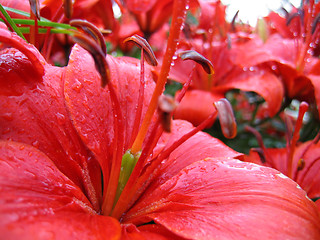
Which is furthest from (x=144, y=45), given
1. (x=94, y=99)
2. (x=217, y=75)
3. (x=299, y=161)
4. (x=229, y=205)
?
(x=217, y=75)

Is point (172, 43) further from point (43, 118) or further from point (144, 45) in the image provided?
point (43, 118)

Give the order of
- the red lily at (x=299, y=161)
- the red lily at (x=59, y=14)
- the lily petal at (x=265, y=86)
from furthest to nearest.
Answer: the lily petal at (x=265, y=86), the red lily at (x=299, y=161), the red lily at (x=59, y=14)

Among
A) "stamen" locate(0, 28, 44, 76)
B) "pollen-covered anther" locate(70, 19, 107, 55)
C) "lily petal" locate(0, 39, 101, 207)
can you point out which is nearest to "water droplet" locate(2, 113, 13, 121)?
"lily petal" locate(0, 39, 101, 207)

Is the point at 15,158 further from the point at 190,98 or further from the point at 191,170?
the point at 190,98

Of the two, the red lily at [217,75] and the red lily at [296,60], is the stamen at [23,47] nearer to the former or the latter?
the red lily at [217,75]

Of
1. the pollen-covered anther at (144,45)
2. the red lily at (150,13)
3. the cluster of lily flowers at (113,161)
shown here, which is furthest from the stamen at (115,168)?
the red lily at (150,13)

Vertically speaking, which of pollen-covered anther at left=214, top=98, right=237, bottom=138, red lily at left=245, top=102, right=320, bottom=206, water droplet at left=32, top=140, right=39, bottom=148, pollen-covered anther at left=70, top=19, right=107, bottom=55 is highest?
pollen-covered anther at left=70, top=19, right=107, bottom=55

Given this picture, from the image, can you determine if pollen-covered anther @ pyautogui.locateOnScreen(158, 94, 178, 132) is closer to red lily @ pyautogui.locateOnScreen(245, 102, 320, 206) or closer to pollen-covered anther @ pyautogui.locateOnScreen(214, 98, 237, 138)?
pollen-covered anther @ pyautogui.locateOnScreen(214, 98, 237, 138)

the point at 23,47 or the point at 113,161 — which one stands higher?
the point at 23,47
